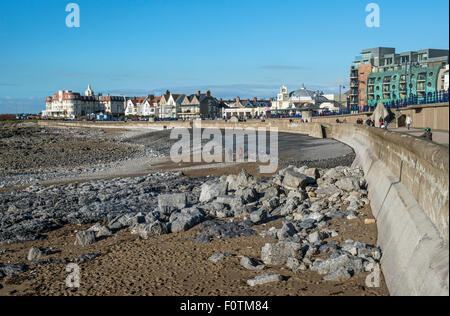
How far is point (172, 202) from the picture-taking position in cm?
1325

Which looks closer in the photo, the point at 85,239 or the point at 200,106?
the point at 85,239

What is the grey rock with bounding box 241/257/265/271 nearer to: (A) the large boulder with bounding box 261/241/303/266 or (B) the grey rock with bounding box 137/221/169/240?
(A) the large boulder with bounding box 261/241/303/266

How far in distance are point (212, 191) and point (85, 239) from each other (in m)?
4.94

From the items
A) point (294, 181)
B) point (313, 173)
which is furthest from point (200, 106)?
point (294, 181)

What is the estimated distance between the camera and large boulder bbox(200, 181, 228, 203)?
13948 millimetres

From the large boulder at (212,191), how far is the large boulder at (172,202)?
2.37 ft

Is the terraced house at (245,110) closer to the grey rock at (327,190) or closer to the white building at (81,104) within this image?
the white building at (81,104)

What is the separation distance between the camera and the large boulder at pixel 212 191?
45.8 feet

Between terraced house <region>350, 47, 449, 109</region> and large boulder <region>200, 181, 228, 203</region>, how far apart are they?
6730 cm

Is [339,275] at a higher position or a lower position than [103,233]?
higher

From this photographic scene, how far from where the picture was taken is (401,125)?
30.9 meters

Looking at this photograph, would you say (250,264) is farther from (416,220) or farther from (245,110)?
(245,110)

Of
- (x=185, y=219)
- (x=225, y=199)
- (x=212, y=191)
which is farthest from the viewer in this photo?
(x=212, y=191)

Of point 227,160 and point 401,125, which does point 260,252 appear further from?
point 401,125
